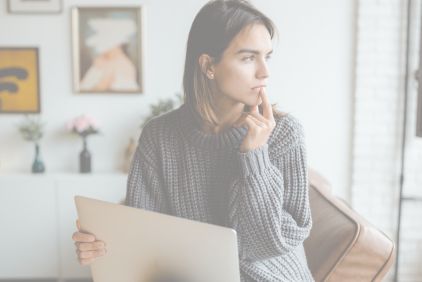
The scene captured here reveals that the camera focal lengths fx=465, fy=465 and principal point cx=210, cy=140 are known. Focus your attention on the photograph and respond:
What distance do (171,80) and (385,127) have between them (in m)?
1.61

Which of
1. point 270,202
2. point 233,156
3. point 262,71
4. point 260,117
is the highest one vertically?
point 262,71

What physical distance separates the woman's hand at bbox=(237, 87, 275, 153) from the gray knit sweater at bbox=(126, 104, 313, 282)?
20 mm

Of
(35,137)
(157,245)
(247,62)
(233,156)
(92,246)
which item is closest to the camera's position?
(157,245)

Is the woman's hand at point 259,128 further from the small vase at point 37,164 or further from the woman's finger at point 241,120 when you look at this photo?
the small vase at point 37,164

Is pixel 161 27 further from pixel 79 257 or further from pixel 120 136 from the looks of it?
pixel 79 257

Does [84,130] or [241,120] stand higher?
[241,120]

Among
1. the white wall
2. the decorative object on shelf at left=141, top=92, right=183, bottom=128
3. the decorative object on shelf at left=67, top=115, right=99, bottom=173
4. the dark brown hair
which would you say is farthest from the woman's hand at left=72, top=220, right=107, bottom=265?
the white wall

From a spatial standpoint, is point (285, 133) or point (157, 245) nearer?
point (157, 245)

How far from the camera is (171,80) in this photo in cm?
348

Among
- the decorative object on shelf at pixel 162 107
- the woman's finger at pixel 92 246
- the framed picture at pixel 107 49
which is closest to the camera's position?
the woman's finger at pixel 92 246

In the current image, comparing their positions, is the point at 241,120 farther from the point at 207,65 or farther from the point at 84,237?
the point at 84,237

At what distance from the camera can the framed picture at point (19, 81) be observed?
3.45 m

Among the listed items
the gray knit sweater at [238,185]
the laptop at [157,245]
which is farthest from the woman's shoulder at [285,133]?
the laptop at [157,245]

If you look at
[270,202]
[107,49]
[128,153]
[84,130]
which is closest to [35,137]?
[84,130]
